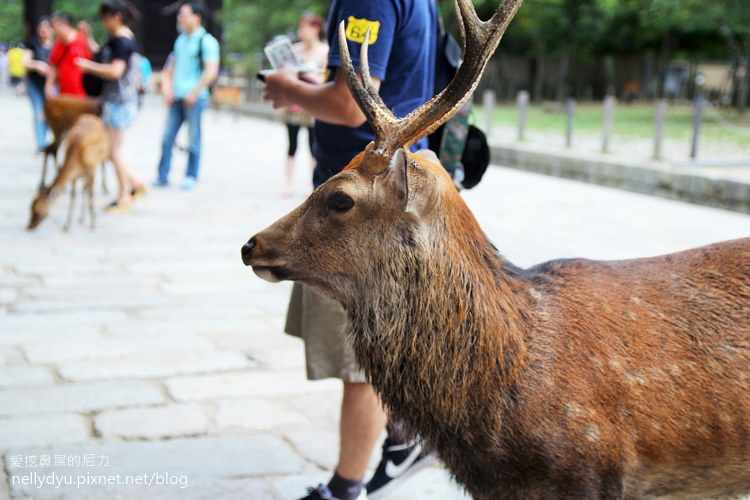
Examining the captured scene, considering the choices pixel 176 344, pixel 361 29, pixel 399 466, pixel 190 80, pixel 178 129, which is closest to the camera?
pixel 361 29

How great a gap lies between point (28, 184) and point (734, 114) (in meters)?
20.1

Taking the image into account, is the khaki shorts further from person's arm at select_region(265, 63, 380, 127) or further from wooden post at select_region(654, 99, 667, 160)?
wooden post at select_region(654, 99, 667, 160)

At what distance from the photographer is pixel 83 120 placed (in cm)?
902

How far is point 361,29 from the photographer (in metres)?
2.99

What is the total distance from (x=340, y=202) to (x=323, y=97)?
61cm

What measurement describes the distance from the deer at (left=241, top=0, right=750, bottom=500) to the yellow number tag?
0.34 metres

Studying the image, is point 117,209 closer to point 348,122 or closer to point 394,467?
point 394,467

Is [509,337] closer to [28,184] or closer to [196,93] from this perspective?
[196,93]

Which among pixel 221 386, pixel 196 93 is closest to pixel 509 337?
pixel 221 386

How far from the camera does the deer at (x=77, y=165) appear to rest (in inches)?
337

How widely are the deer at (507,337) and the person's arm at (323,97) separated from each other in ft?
1.09

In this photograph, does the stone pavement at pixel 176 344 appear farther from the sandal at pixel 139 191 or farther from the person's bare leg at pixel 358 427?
the person's bare leg at pixel 358 427

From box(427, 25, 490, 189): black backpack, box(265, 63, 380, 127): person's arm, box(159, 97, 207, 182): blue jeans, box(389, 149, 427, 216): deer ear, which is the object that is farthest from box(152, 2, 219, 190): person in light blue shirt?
box(389, 149, 427, 216): deer ear

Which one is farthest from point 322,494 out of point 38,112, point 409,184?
point 38,112
